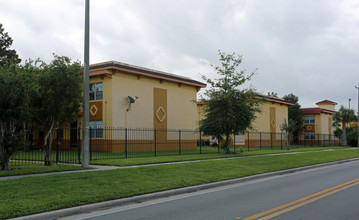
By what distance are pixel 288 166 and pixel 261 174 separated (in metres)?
3.97

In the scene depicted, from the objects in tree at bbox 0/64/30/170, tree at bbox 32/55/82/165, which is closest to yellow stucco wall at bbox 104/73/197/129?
tree at bbox 32/55/82/165

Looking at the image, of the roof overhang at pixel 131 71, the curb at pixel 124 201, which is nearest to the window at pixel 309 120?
the roof overhang at pixel 131 71

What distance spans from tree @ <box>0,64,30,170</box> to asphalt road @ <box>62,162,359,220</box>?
7530 mm

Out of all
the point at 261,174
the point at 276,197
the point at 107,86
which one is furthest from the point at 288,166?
the point at 107,86

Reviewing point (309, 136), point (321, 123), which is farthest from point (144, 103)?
point (321, 123)

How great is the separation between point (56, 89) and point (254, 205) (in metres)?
11.0

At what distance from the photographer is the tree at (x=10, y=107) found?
45.4 feet

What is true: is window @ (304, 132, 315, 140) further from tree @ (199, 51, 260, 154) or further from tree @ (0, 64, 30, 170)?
tree @ (0, 64, 30, 170)

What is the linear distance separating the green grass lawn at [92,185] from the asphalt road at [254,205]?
818 mm

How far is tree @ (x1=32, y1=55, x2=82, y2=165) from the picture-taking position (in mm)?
16094

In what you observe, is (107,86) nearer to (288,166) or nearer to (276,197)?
(288,166)

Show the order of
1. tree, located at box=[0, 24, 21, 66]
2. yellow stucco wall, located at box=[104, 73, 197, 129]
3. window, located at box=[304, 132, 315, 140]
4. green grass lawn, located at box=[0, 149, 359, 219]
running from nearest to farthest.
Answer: green grass lawn, located at box=[0, 149, 359, 219] < yellow stucco wall, located at box=[104, 73, 197, 129] < tree, located at box=[0, 24, 21, 66] < window, located at box=[304, 132, 315, 140]

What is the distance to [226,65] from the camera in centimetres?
2691

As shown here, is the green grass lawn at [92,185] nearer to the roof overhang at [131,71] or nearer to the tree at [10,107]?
the tree at [10,107]
